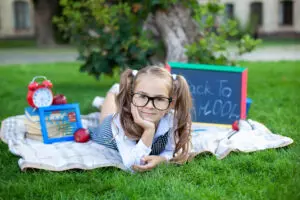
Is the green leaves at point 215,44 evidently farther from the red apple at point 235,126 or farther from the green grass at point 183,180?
the green grass at point 183,180

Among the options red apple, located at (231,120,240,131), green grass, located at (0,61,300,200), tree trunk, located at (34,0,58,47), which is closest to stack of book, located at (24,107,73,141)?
green grass, located at (0,61,300,200)

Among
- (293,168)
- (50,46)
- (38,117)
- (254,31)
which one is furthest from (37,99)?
(254,31)

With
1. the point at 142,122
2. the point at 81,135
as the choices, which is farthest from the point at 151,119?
the point at 81,135

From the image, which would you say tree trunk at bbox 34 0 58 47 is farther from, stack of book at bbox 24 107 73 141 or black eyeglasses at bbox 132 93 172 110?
black eyeglasses at bbox 132 93 172 110

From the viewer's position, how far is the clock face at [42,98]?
14.9 feet

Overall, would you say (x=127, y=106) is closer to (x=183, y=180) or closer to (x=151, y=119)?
(x=151, y=119)

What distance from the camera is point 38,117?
4.62 meters

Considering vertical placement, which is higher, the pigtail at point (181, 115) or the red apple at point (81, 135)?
the pigtail at point (181, 115)

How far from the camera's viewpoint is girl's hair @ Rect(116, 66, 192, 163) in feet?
11.9

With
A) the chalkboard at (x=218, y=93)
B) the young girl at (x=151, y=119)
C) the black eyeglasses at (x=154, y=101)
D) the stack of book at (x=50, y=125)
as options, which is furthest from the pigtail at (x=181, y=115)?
the chalkboard at (x=218, y=93)

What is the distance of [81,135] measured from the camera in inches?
176

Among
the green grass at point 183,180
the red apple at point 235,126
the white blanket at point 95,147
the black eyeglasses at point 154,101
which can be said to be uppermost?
the black eyeglasses at point 154,101

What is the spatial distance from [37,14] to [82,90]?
1474 centimetres

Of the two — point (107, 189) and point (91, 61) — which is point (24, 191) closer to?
point (107, 189)
